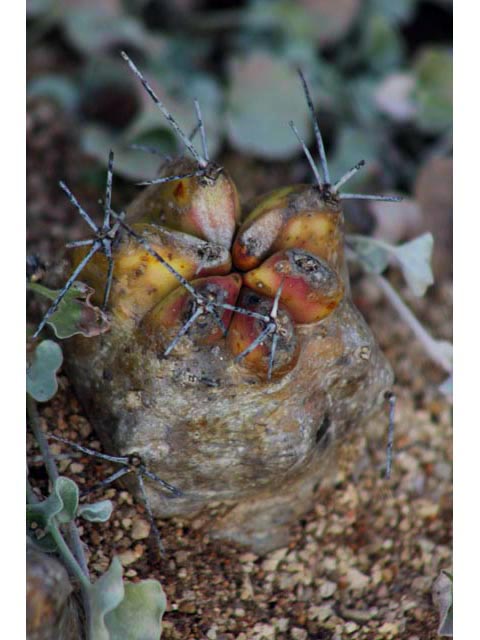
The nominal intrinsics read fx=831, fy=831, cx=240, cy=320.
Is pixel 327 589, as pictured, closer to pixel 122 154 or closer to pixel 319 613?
pixel 319 613

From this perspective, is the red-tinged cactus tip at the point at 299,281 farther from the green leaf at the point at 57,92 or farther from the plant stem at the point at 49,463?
the green leaf at the point at 57,92

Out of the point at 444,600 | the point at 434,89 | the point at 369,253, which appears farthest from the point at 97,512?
the point at 434,89

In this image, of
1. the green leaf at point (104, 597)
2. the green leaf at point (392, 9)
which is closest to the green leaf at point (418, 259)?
the green leaf at point (104, 597)

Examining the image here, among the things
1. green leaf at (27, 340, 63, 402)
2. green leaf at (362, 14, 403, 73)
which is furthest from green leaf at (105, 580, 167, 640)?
green leaf at (362, 14, 403, 73)

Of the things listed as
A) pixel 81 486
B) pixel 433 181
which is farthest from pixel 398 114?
pixel 81 486

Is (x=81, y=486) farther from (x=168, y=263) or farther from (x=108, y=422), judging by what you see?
(x=168, y=263)

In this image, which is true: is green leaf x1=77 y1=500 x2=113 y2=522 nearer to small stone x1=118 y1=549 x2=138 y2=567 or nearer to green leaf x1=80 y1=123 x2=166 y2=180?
small stone x1=118 y1=549 x2=138 y2=567
